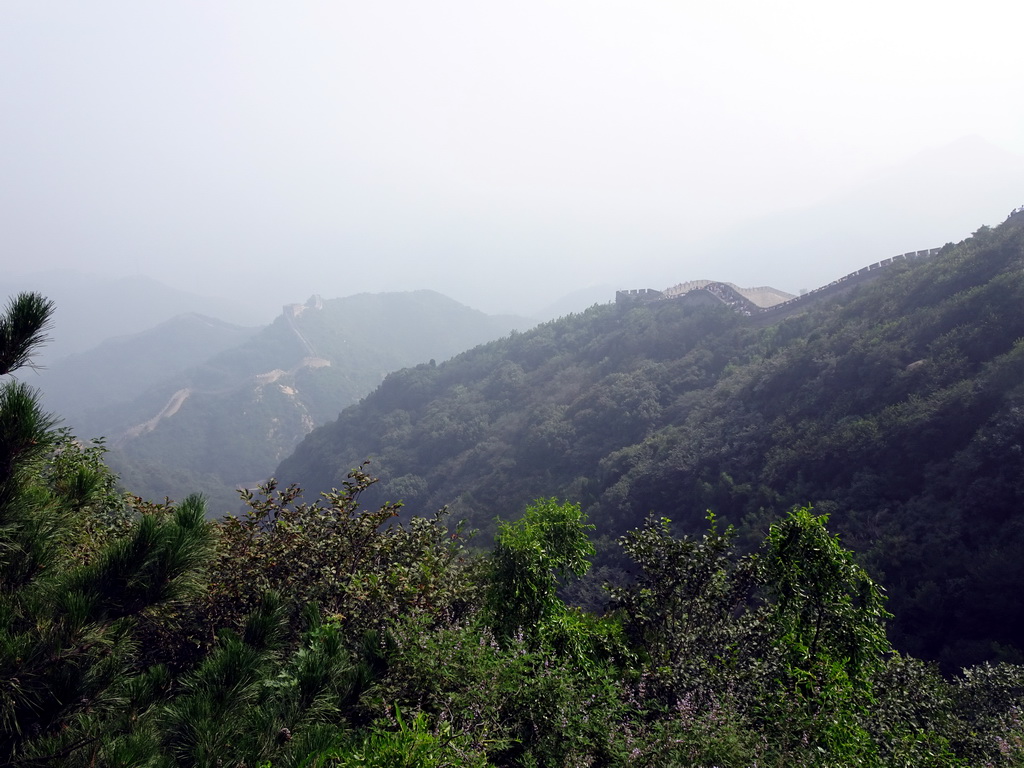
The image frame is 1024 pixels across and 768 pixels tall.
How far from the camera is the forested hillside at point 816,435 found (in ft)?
59.1

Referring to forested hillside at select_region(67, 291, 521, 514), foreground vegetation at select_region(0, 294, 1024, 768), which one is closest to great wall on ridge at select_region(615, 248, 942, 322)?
foreground vegetation at select_region(0, 294, 1024, 768)

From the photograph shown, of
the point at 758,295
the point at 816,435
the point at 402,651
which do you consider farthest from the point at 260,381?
the point at 402,651

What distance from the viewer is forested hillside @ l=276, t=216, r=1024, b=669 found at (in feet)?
59.1

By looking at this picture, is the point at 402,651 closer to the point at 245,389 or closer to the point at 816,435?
the point at 816,435

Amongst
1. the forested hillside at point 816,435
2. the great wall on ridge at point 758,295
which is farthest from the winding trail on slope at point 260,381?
the great wall on ridge at point 758,295

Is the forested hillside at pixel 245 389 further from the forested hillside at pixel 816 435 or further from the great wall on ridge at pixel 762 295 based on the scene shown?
the great wall on ridge at pixel 762 295

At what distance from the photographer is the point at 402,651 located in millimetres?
6133

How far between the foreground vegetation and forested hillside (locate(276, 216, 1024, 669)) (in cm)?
1061

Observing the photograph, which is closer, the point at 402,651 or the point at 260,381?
the point at 402,651

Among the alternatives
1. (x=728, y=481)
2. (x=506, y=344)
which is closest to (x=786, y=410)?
(x=728, y=481)

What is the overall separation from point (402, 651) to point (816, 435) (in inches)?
1073

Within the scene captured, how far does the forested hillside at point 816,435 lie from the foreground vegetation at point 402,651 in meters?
10.6

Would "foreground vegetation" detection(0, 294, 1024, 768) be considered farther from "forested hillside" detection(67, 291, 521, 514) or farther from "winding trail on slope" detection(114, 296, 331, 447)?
"winding trail on slope" detection(114, 296, 331, 447)

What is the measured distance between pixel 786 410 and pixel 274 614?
3212 cm
